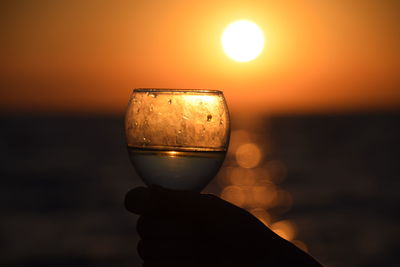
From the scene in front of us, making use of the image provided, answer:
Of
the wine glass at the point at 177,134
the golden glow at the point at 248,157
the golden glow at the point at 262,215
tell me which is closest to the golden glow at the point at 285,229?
the golden glow at the point at 262,215

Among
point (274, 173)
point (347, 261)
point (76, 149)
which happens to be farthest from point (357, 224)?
point (76, 149)

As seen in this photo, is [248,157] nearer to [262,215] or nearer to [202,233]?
[262,215]

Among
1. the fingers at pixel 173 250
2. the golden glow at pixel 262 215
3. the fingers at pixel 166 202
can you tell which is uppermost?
the fingers at pixel 166 202

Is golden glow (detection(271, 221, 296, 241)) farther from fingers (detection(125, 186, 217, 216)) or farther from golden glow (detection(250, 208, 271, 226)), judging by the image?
fingers (detection(125, 186, 217, 216))

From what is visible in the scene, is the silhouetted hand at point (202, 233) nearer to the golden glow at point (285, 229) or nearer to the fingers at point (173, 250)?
the fingers at point (173, 250)

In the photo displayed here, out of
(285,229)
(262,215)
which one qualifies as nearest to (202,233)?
(285,229)

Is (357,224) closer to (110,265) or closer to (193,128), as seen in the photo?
(110,265)
